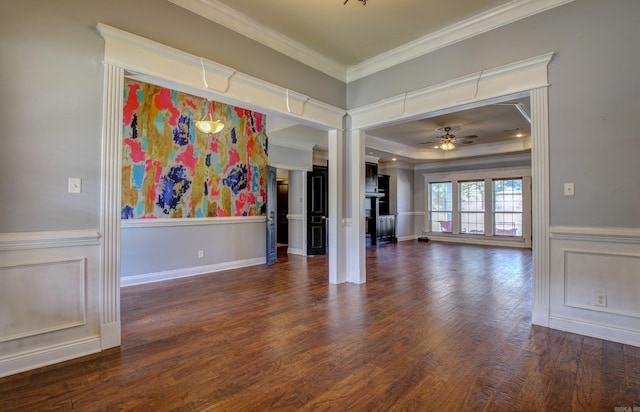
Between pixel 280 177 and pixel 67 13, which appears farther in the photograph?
pixel 280 177

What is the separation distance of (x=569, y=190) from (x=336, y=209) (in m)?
2.70

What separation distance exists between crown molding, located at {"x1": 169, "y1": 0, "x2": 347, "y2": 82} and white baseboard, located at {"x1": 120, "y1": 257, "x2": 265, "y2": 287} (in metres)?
3.71

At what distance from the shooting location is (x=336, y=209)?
14.8 feet

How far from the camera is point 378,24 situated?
3416mm

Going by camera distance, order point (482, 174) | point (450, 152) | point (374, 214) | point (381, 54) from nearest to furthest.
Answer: point (381, 54) < point (374, 214) < point (450, 152) < point (482, 174)

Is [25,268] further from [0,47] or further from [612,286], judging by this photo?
[612,286]

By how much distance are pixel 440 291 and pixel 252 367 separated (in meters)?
2.93

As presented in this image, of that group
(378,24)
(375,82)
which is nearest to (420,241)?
(375,82)

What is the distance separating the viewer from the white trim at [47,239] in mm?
2053

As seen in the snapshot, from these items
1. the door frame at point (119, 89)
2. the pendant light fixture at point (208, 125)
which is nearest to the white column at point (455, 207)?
the pendant light fixture at point (208, 125)

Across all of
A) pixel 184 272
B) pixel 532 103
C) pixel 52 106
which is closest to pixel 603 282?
pixel 532 103

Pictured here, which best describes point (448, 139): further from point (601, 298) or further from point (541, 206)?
point (601, 298)

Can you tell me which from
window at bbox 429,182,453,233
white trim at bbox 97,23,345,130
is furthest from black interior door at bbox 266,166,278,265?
window at bbox 429,182,453,233

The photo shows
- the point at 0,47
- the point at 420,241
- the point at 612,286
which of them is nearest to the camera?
the point at 0,47
